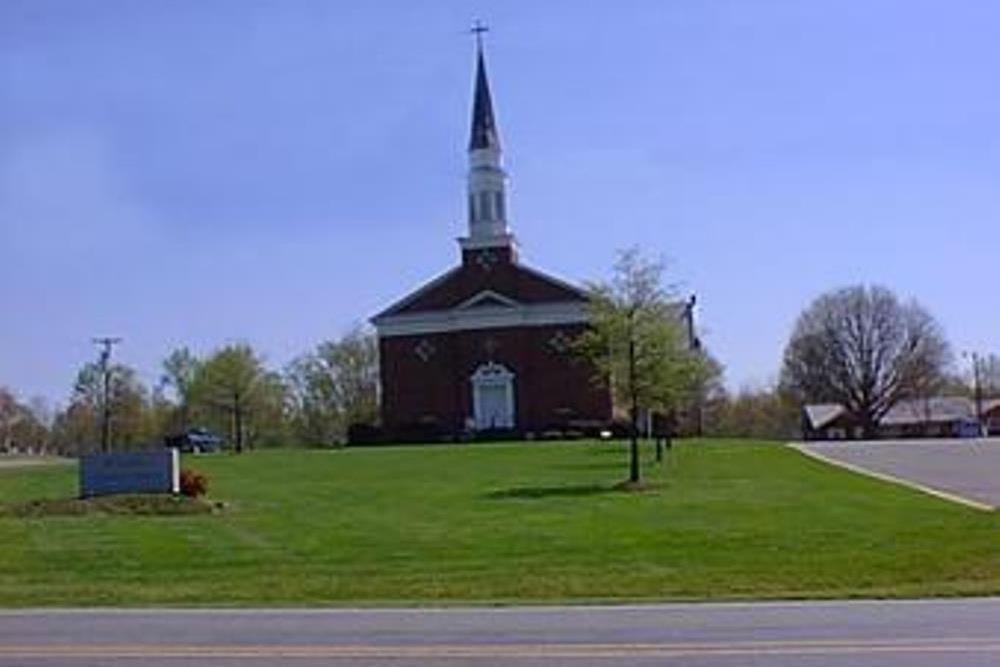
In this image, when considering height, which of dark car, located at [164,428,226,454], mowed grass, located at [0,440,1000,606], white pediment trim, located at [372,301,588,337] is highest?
white pediment trim, located at [372,301,588,337]

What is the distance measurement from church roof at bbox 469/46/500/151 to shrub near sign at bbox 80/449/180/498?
59.9 m

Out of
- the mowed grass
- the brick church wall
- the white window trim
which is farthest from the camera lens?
the white window trim

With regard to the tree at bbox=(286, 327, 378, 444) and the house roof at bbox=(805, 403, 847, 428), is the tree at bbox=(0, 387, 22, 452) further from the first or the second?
the house roof at bbox=(805, 403, 847, 428)

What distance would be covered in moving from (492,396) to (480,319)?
13.5 feet

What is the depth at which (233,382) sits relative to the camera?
104 m

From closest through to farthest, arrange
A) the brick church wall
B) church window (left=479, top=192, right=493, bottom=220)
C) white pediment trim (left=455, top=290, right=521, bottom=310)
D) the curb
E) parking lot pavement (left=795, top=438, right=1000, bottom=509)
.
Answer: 1. the curb
2. parking lot pavement (left=795, top=438, right=1000, bottom=509)
3. the brick church wall
4. white pediment trim (left=455, top=290, right=521, bottom=310)
5. church window (left=479, top=192, right=493, bottom=220)

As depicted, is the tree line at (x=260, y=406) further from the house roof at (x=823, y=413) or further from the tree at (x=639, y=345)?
the tree at (x=639, y=345)

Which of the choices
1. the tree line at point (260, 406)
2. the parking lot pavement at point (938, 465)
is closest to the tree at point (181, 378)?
the tree line at point (260, 406)

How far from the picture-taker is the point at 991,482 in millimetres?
38656

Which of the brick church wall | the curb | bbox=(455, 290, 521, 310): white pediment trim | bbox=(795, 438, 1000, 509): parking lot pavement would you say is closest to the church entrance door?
the brick church wall

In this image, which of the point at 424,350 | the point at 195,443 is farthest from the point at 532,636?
the point at 424,350

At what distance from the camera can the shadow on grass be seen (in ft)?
119

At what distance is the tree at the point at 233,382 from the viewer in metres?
105

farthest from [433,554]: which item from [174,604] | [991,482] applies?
[991,482]
